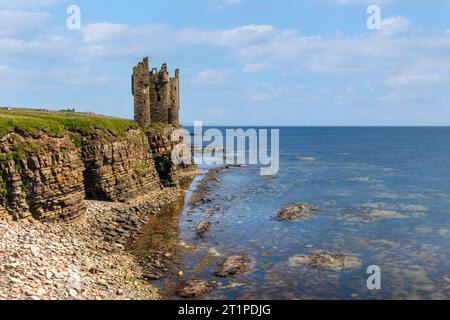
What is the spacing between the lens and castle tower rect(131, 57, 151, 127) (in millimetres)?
58688

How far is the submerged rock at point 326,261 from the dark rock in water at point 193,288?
773cm

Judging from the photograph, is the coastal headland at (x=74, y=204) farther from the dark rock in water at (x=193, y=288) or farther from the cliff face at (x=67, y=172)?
the dark rock in water at (x=193, y=288)

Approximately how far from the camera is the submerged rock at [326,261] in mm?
31203

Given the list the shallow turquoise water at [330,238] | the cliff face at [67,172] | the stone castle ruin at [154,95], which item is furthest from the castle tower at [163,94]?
the shallow turquoise water at [330,238]

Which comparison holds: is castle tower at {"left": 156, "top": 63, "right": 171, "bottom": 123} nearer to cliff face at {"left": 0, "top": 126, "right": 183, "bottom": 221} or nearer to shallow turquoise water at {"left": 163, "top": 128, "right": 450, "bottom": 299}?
cliff face at {"left": 0, "top": 126, "right": 183, "bottom": 221}

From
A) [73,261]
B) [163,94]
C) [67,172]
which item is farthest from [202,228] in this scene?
[163,94]

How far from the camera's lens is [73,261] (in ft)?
88.9

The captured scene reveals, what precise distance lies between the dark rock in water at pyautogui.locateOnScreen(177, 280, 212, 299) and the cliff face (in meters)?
14.5

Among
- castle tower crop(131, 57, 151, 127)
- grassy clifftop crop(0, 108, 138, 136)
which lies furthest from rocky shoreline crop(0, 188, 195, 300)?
castle tower crop(131, 57, 151, 127)

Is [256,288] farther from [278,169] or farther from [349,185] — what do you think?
[278,169]

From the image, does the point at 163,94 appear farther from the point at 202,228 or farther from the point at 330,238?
the point at 330,238

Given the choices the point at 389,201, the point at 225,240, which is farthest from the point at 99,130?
the point at 389,201

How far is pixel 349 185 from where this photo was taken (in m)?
71.8
